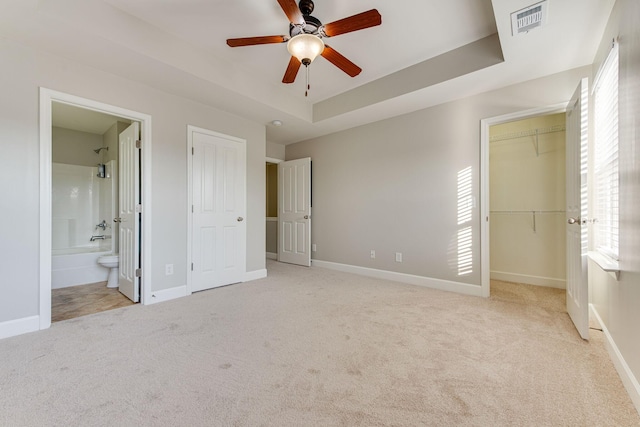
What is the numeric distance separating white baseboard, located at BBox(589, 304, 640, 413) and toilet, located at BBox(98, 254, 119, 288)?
4899mm

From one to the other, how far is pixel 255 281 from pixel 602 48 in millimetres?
4384

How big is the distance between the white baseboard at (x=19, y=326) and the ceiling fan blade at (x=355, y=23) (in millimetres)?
3335

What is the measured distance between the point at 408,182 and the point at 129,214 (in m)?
3.59

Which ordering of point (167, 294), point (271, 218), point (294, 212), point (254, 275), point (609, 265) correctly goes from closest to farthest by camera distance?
1. point (609, 265)
2. point (167, 294)
3. point (254, 275)
4. point (294, 212)
5. point (271, 218)

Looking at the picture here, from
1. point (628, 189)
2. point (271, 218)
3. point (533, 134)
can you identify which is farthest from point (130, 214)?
point (533, 134)

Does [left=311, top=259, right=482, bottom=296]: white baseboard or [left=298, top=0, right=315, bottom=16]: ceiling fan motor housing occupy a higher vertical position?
[left=298, top=0, right=315, bottom=16]: ceiling fan motor housing

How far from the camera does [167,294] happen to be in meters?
3.17

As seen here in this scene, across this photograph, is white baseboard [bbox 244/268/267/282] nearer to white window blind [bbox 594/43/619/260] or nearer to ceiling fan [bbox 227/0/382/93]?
ceiling fan [bbox 227/0/382/93]

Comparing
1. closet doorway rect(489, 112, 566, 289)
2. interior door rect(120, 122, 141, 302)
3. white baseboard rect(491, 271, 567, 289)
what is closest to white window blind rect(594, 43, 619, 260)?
closet doorway rect(489, 112, 566, 289)

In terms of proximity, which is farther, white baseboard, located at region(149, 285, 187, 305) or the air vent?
white baseboard, located at region(149, 285, 187, 305)

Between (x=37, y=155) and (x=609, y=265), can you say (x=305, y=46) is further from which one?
(x=609, y=265)

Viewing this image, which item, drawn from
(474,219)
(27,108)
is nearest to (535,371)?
(474,219)

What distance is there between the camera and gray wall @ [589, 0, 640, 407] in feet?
4.87

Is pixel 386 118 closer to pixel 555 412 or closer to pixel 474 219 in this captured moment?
pixel 474 219
